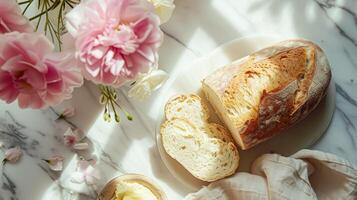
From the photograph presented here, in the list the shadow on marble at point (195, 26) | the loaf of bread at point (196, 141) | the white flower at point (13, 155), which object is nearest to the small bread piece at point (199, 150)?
the loaf of bread at point (196, 141)

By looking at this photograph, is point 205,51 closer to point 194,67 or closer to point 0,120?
point 194,67

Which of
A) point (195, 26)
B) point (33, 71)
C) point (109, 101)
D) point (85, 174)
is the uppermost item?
point (33, 71)

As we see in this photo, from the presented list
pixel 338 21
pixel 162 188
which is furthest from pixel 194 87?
pixel 338 21

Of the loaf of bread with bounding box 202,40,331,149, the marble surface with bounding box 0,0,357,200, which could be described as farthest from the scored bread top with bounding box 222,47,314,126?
the marble surface with bounding box 0,0,357,200

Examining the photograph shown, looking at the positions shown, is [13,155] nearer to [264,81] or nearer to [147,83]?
[147,83]

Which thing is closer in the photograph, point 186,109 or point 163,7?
point 163,7

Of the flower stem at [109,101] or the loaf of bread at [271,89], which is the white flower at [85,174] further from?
the loaf of bread at [271,89]

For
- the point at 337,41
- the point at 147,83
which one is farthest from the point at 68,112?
the point at 337,41
